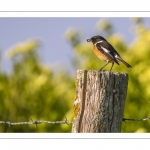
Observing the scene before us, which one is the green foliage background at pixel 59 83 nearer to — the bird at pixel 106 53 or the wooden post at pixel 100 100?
the bird at pixel 106 53

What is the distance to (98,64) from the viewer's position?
26.0 ft

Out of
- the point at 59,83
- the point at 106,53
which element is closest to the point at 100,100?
the point at 106,53

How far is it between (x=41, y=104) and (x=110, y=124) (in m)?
4.14

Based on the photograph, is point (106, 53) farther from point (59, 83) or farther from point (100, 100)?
point (59, 83)

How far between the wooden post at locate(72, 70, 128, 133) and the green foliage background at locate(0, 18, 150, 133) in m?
2.77

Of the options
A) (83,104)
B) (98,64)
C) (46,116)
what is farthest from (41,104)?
(83,104)

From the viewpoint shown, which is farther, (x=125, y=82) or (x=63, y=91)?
(x=63, y=91)

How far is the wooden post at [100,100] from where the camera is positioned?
14.4 feet

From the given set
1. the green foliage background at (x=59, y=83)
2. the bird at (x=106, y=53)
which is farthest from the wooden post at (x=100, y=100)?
the green foliage background at (x=59, y=83)

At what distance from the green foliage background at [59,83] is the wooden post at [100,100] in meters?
2.77

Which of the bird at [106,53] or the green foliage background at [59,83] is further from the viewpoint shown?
the green foliage background at [59,83]

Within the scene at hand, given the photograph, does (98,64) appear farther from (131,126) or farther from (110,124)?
(110,124)
